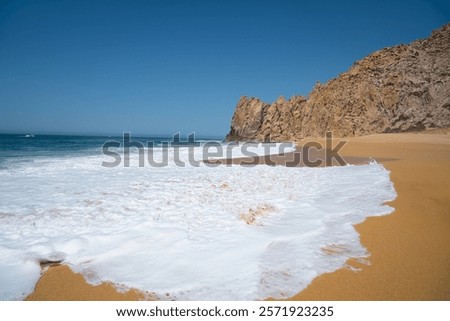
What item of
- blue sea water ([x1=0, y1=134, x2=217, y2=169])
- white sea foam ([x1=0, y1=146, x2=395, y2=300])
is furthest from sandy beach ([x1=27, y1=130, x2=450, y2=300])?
blue sea water ([x1=0, y1=134, x2=217, y2=169])

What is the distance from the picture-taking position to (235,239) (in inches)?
141

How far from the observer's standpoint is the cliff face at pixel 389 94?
3347 centimetres

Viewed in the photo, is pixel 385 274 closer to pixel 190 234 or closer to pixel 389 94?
pixel 190 234

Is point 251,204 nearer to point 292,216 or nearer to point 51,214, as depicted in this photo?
point 292,216

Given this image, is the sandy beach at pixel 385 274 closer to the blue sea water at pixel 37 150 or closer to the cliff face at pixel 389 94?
the blue sea water at pixel 37 150

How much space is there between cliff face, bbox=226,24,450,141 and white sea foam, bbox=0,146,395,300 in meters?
34.7

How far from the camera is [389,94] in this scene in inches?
1439

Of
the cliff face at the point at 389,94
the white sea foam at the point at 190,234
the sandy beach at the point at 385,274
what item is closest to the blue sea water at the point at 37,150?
the white sea foam at the point at 190,234

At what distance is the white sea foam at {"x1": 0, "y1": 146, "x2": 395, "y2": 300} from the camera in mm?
2678

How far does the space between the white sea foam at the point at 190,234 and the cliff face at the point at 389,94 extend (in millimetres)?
34718

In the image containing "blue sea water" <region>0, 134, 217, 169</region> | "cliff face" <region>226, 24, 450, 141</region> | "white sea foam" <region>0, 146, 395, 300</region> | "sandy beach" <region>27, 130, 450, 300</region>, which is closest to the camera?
"sandy beach" <region>27, 130, 450, 300</region>

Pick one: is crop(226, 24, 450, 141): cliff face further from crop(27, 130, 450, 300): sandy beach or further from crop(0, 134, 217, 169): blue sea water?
crop(27, 130, 450, 300): sandy beach

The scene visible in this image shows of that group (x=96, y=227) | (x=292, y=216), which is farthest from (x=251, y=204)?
(x=96, y=227)

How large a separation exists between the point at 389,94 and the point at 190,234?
4104 centimetres
